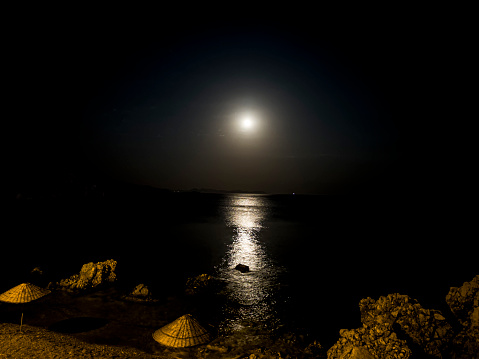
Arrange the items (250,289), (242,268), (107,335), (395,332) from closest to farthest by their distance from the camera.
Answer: (395,332), (107,335), (250,289), (242,268)

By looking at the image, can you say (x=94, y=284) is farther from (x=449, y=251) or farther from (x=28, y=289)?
(x=449, y=251)

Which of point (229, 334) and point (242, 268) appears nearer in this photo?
point (229, 334)

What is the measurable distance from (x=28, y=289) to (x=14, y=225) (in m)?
60.6

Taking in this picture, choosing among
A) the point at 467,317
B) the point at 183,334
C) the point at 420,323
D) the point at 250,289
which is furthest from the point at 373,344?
the point at 250,289

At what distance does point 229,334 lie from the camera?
14.9 meters

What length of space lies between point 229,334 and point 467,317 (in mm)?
12394

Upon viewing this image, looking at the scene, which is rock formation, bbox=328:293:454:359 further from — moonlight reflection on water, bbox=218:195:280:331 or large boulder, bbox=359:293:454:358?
moonlight reflection on water, bbox=218:195:280:331

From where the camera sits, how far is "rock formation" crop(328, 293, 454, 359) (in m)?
9.50

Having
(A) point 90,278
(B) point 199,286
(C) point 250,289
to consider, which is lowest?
(C) point 250,289

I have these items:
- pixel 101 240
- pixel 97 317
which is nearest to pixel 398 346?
pixel 97 317

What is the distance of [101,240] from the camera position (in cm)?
4606

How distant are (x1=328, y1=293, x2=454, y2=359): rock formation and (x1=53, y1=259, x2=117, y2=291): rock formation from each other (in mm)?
17342

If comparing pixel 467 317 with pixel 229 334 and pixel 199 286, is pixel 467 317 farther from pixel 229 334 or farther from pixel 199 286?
pixel 199 286

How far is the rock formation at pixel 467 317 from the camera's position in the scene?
11.6m
